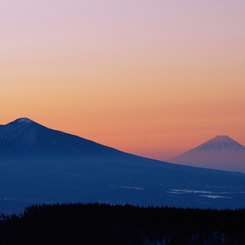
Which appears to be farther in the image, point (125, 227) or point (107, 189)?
point (107, 189)

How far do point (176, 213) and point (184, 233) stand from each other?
9.59 ft

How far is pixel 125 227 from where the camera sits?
26969mm

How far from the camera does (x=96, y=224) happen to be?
1065 inches

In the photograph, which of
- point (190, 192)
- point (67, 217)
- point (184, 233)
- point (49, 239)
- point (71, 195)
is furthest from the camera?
point (190, 192)

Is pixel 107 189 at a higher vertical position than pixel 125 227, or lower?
higher

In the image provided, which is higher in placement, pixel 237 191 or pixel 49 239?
pixel 237 191

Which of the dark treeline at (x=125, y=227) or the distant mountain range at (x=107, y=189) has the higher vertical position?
the distant mountain range at (x=107, y=189)

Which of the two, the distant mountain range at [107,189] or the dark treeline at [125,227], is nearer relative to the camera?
the dark treeline at [125,227]

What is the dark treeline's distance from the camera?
24984 mm

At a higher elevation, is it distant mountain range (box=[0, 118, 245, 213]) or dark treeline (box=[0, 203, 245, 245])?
distant mountain range (box=[0, 118, 245, 213])

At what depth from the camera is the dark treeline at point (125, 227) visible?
984 inches

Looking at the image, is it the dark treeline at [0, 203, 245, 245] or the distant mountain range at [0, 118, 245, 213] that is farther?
the distant mountain range at [0, 118, 245, 213]

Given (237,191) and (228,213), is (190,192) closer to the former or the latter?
(237,191)

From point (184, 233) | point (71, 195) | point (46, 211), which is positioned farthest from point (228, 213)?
point (71, 195)
